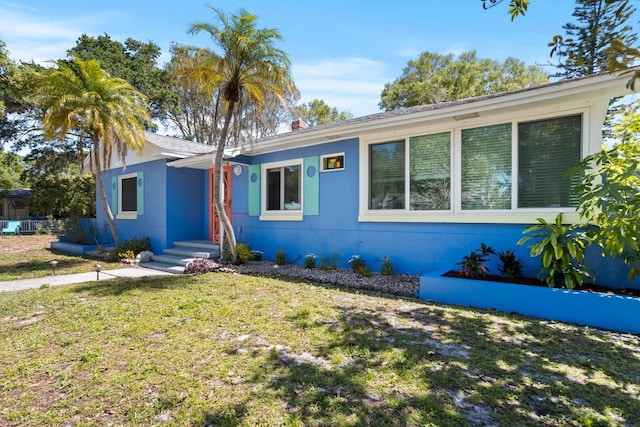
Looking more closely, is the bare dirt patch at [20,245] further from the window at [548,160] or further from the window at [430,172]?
the window at [548,160]

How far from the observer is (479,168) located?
245 inches

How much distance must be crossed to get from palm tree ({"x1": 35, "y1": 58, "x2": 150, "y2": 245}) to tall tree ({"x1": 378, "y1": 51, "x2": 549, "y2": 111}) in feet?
59.3

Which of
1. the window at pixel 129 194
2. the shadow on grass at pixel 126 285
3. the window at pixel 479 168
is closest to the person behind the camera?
the window at pixel 479 168

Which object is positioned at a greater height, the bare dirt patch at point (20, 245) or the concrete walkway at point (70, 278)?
the concrete walkway at point (70, 278)

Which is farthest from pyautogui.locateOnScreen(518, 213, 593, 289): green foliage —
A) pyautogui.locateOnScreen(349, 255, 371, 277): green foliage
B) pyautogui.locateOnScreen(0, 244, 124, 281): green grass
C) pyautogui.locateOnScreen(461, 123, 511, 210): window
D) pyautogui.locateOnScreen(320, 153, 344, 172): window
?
pyautogui.locateOnScreen(0, 244, 124, 281): green grass

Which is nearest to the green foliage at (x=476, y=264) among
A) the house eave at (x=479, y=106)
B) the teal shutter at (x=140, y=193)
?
the house eave at (x=479, y=106)

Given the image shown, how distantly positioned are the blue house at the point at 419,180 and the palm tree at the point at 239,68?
115cm

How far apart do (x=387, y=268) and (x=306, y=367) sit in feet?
13.6

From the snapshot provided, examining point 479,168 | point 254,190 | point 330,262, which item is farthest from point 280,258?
point 479,168

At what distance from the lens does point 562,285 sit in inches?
190

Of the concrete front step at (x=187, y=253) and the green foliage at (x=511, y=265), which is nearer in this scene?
the green foliage at (x=511, y=265)

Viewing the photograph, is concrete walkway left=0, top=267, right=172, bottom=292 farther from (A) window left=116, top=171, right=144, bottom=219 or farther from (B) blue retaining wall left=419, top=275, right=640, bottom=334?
(B) blue retaining wall left=419, top=275, right=640, bottom=334

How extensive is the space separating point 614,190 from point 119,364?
20.3ft

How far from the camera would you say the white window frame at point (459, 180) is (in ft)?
17.6
